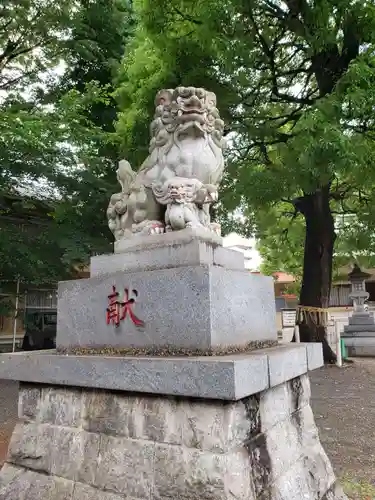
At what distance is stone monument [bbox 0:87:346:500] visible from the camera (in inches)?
91.9

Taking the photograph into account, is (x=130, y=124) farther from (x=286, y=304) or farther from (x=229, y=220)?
(x=286, y=304)

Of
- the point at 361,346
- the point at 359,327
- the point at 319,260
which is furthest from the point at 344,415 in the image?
the point at 359,327

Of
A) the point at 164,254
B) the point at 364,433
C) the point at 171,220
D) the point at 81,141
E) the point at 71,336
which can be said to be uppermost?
the point at 81,141

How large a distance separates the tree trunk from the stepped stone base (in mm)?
7500

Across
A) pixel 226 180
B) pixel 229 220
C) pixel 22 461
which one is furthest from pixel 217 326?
pixel 229 220

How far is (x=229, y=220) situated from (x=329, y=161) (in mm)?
6027

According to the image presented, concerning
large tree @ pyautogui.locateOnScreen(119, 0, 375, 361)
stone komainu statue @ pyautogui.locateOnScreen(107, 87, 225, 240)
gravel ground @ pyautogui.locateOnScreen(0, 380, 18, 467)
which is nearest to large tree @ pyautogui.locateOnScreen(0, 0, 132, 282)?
large tree @ pyautogui.locateOnScreen(119, 0, 375, 361)

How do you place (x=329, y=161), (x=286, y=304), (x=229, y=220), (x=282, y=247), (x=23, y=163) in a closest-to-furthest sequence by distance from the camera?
(x=329, y=161) < (x=23, y=163) < (x=229, y=220) < (x=282, y=247) < (x=286, y=304)

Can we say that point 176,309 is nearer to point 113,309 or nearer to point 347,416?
point 113,309

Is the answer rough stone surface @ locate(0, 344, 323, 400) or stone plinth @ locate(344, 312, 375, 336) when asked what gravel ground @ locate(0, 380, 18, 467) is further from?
stone plinth @ locate(344, 312, 375, 336)

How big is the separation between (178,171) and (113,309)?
3.69 ft

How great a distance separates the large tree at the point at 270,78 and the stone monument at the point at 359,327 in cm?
752

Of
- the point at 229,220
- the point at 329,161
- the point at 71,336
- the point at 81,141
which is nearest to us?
the point at 71,336

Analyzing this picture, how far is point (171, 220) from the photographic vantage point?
122 inches
